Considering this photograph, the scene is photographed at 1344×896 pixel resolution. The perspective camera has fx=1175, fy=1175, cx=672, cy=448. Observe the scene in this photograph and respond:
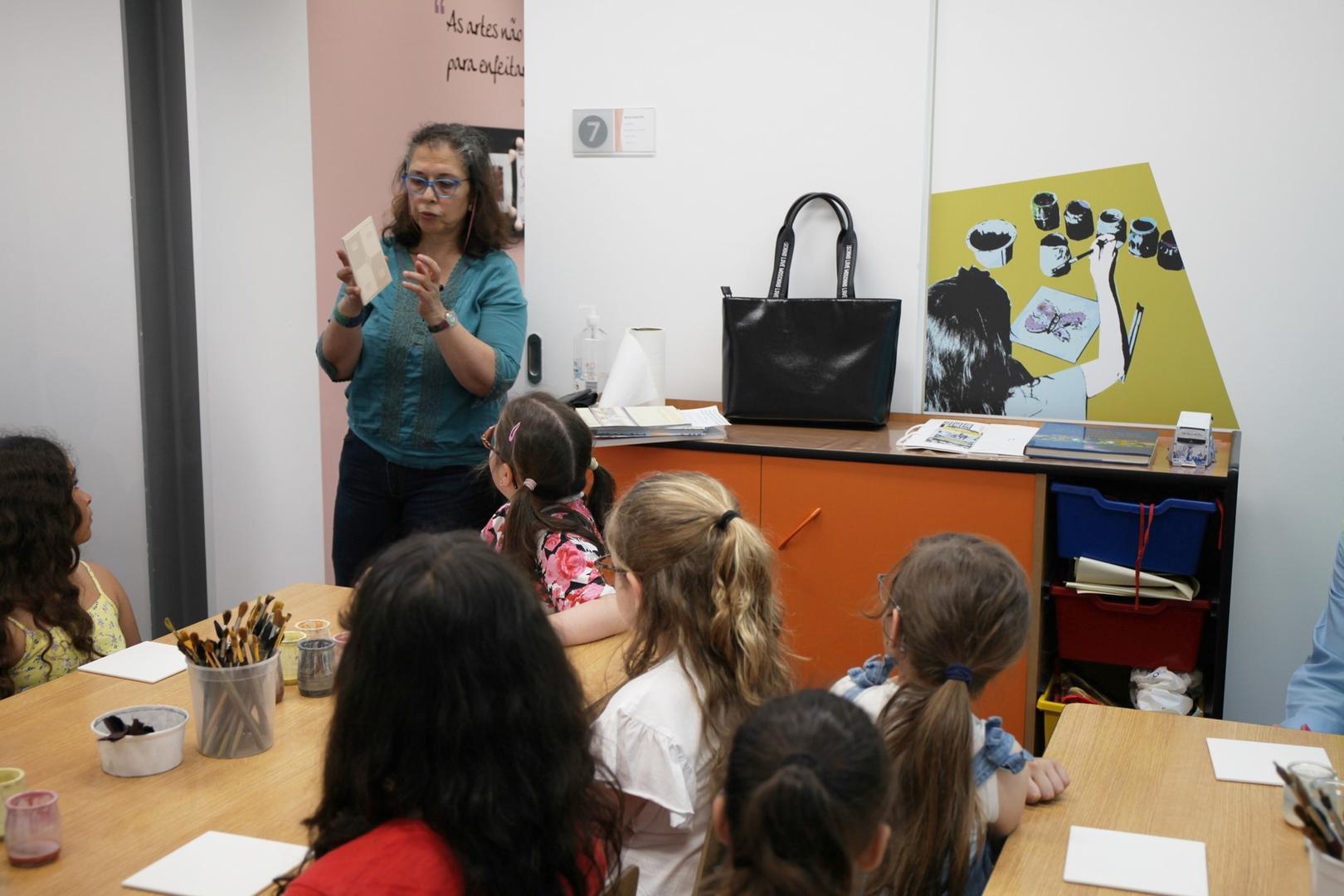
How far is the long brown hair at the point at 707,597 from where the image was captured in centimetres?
159

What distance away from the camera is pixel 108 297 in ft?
11.3

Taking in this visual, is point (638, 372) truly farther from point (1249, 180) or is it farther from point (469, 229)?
point (1249, 180)

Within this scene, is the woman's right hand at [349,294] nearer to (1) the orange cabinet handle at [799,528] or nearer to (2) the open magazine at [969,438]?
(1) the orange cabinet handle at [799,528]

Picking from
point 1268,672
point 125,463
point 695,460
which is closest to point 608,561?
point 695,460

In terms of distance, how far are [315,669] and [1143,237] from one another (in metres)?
2.22

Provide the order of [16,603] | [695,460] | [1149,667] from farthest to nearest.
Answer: [695,460]
[1149,667]
[16,603]

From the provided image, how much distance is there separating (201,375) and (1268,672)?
10.4 feet

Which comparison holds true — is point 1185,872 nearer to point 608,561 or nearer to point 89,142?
point 608,561

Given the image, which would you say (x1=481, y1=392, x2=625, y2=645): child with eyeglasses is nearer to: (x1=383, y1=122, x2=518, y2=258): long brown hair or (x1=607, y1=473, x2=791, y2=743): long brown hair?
(x1=607, y1=473, x2=791, y2=743): long brown hair

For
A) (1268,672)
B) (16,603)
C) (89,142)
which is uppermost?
(89,142)

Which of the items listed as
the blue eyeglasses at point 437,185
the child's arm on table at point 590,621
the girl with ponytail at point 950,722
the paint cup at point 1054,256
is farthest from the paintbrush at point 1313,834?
the blue eyeglasses at point 437,185

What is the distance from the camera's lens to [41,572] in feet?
6.61

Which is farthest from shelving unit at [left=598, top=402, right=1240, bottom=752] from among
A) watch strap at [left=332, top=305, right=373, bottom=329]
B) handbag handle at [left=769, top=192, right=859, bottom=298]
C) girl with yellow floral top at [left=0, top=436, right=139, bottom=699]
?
girl with yellow floral top at [left=0, top=436, right=139, bottom=699]

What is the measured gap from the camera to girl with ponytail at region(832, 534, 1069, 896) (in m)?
1.42
